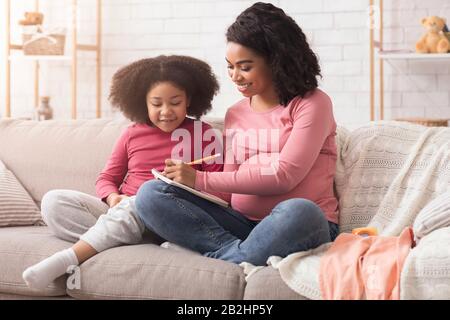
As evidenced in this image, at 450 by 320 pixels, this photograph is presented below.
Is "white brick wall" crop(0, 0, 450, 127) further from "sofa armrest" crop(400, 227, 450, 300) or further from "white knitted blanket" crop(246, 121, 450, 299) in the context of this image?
"sofa armrest" crop(400, 227, 450, 300)

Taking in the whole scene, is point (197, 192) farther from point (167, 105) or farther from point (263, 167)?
point (167, 105)

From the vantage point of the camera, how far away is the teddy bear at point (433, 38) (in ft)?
11.4

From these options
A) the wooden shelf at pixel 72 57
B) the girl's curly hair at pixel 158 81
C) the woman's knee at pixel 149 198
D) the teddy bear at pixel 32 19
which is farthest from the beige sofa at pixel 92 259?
the teddy bear at pixel 32 19

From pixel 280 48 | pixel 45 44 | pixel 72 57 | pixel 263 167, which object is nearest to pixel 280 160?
pixel 263 167

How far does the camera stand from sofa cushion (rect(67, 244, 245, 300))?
1.88 meters

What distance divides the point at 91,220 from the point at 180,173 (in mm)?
337

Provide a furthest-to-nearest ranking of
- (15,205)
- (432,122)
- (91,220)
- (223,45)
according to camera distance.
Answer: (223,45)
(432,122)
(15,205)
(91,220)

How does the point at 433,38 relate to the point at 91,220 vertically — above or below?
above

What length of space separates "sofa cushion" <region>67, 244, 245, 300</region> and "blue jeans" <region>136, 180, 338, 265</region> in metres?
0.06

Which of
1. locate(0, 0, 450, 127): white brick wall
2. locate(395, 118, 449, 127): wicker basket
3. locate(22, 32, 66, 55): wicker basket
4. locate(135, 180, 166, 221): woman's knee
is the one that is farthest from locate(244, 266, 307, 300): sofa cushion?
locate(22, 32, 66, 55): wicker basket

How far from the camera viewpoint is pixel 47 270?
6.49 feet

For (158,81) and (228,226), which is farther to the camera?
(158,81)
